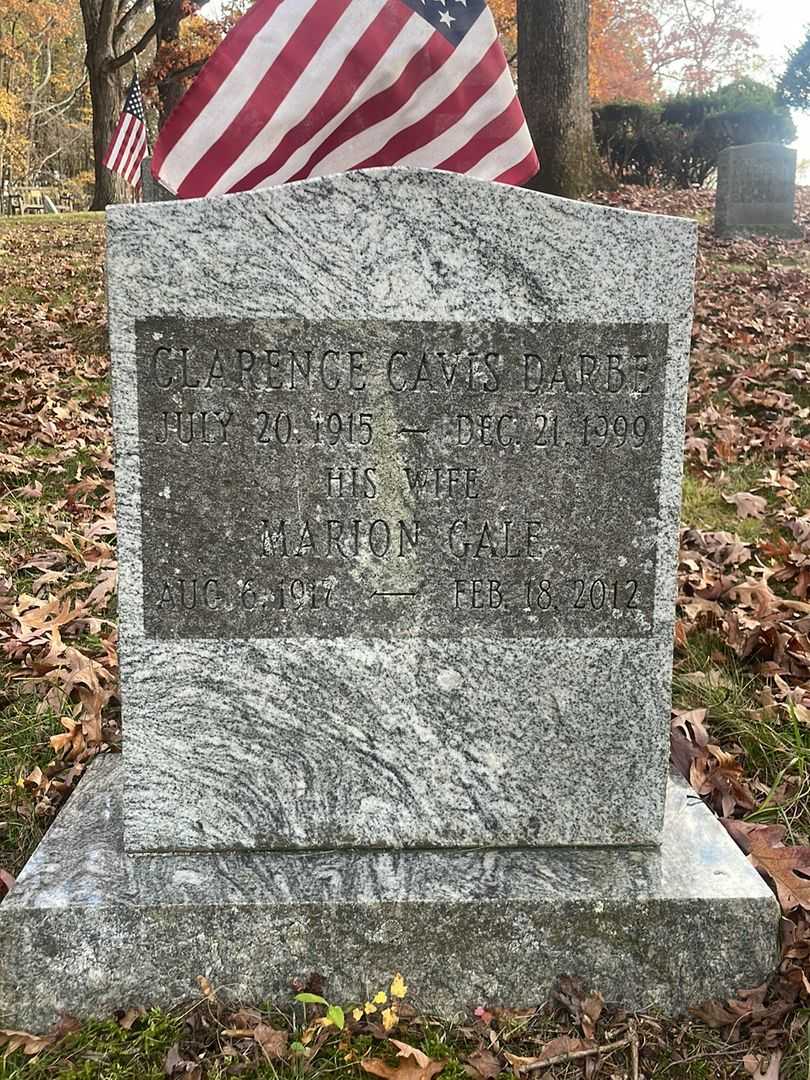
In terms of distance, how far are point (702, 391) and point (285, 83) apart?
511 centimetres

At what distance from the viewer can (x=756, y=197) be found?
13.0 m

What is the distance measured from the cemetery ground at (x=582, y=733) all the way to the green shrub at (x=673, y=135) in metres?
11.9

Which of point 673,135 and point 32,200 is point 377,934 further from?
point 32,200

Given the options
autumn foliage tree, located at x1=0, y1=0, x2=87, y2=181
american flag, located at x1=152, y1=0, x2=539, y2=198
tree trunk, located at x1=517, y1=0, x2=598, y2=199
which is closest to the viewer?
american flag, located at x1=152, y1=0, x2=539, y2=198

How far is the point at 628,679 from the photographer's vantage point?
7.94 feet

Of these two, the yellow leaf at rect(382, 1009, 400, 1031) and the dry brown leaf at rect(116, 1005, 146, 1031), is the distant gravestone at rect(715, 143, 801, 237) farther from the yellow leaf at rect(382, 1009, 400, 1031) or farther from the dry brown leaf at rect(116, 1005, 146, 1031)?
the dry brown leaf at rect(116, 1005, 146, 1031)

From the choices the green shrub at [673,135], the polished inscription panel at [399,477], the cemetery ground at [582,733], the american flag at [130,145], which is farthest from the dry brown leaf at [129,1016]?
the green shrub at [673,135]

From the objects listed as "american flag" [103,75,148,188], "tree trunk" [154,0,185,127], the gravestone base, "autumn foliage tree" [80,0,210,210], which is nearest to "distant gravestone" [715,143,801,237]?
"american flag" [103,75,148,188]

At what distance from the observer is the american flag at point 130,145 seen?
11.0 metres

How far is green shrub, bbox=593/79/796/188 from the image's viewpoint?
18219 millimetres

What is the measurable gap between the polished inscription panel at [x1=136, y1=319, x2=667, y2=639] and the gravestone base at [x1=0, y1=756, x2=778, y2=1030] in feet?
2.03

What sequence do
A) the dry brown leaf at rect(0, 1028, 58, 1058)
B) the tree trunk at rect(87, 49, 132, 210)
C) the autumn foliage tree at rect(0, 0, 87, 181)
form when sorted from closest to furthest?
the dry brown leaf at rect(0, 1028, 58, 1058) → the tree trunk at rect(87, 49, 132, 210) → the autumn foliage tree at rect(0, 0, 87, 181)

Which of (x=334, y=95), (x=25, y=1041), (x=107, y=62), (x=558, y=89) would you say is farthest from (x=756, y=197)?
(x=25, y=1041)

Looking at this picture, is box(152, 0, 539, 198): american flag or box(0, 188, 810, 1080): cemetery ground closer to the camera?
box(0, 188, 810, 1080): cemetery ground
